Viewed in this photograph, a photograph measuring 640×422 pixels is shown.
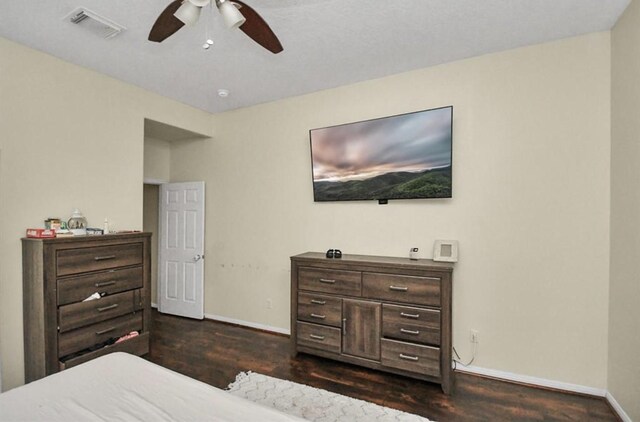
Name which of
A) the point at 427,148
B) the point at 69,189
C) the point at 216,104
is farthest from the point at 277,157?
the point at 69,189

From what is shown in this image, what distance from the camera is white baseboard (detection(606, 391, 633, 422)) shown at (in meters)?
2.11

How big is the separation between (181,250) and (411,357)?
3.53 m

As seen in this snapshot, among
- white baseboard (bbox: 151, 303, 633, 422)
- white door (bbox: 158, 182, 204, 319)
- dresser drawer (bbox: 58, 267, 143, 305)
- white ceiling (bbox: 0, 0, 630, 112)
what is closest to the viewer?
white ceiling (bbox: 0, 0, 630, 112)

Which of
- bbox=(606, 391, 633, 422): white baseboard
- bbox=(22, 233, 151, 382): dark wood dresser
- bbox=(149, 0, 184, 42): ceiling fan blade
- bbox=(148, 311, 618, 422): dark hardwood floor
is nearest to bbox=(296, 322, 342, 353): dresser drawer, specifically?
bbox=(148, 311, 618, 422): dark hardwood floor

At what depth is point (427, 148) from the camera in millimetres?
2957

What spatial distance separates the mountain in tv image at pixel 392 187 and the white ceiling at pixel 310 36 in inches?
43.1

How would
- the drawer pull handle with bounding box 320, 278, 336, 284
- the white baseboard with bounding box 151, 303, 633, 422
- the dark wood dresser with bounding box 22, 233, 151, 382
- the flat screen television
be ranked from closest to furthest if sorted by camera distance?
the white baseboard with bounding box 151, 303, 633, 422 < the dark wood dresser with bounding box 22, 233, 151, 382 < the flat screen television < the drawer pull handle with bounding box 320, 278, 336, 284

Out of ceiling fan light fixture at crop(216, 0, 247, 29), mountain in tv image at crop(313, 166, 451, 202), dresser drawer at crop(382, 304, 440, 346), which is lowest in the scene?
dresser drawer at crop(382, 304, 440, 346)

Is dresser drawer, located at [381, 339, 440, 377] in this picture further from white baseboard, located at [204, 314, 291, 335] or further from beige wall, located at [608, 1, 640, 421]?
white baseboard, located at [204, 314, 291, 335]

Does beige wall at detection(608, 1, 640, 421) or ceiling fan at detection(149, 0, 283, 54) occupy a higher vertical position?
ceiling fan at detection(149, 0, 283, 54)

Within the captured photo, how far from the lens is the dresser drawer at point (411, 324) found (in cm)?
260

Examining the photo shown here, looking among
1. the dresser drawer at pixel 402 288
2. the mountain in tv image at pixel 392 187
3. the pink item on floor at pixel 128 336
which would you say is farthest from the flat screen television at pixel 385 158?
the pink item on floor at pixel 128 336

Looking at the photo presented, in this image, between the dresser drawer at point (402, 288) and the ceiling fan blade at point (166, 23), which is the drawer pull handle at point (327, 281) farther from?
the ceiling fan blade at point (166, 23)

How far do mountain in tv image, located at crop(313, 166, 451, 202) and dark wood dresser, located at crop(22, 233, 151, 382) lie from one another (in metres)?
2.07
